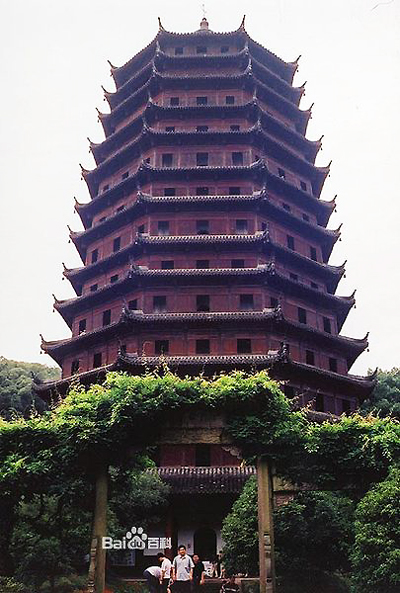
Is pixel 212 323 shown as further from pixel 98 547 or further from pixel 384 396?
pixel 384 396

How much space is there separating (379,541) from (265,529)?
7.01 ft

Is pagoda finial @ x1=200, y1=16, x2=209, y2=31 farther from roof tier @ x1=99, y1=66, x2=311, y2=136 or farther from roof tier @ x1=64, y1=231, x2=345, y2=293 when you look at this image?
roof tier @ x1=64, y1=231, x2=345, y2=293

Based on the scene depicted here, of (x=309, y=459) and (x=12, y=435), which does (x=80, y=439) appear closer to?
(x=12, y=435)

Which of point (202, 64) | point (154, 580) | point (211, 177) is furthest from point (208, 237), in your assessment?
point (154, 580)

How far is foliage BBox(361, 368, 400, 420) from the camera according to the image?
41438mm

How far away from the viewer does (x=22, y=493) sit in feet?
44.1

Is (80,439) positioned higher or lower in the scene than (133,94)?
lower

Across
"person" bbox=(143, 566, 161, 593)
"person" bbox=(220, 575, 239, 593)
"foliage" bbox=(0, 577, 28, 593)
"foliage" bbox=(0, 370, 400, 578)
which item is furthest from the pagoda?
"person" bbox=(143, 566, 161, 593)

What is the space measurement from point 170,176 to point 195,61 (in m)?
8.20

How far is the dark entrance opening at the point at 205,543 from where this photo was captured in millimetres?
26250

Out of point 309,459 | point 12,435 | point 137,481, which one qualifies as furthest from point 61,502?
point 137,481

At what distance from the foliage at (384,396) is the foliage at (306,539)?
25.5m

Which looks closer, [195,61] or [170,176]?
[170,176]

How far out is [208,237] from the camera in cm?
3131
